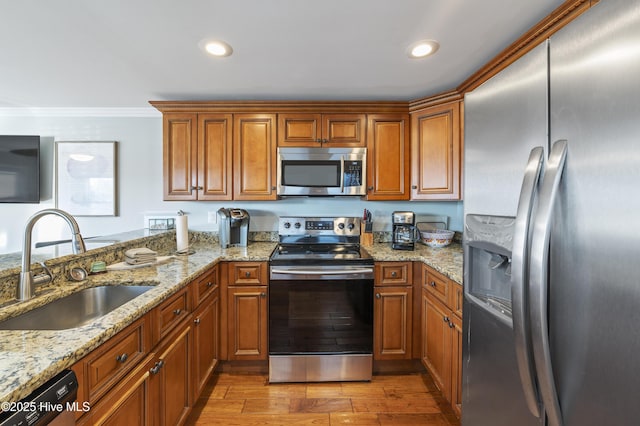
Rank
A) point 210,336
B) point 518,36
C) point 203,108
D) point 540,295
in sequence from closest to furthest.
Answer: point 540,295
point 518,36
point 210,336
point 203,108

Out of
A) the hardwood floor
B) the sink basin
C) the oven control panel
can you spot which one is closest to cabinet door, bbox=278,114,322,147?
the oven control panel

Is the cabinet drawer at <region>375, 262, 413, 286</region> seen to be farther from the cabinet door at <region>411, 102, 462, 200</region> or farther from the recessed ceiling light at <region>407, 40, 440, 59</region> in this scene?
the recessed ceiling light at <region>407, 40, 440, 59</region>

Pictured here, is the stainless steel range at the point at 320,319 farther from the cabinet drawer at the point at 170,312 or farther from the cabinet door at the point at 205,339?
the cabinet drawer at the point at 170,312

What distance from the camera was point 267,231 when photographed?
2736 mm

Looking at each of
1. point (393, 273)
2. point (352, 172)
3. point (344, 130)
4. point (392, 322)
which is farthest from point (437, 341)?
point (344, 130)

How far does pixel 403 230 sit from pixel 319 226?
30.9 inches

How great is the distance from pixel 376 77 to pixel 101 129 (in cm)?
282

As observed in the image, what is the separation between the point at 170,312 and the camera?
132 centimetres

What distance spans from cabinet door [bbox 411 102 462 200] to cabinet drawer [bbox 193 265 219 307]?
1.80m

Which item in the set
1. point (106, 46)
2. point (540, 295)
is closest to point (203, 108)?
point (106, 46)

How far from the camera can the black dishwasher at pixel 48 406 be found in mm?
580

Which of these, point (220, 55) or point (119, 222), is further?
point (119, 222)

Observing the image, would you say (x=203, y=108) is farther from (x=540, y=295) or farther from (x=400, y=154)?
(x=540, y=295)

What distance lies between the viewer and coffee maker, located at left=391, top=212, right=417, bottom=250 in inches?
88.5
